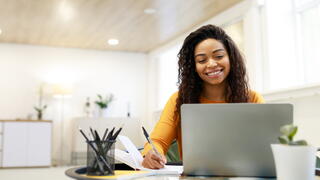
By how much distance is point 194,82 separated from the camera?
164 cm

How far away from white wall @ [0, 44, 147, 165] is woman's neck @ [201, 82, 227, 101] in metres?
5.65

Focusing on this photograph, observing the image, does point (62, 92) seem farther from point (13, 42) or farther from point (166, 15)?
point (166, 15)

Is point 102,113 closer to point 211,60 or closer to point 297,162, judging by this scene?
point 211,60

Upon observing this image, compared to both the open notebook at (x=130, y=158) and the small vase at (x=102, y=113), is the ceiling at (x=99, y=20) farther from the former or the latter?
the open notebook at (x=130, y=158)

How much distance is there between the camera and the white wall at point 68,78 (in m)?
6.56

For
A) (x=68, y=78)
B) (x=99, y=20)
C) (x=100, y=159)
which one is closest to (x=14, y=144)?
(x=68, y=78)

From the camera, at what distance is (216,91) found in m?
1.63

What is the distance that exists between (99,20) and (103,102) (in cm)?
221

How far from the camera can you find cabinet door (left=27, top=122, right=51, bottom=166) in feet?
19.9

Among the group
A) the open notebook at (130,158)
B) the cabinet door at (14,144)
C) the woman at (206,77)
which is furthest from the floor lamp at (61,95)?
the open notebook at (130,158)

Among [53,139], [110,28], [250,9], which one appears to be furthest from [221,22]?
[53,139]

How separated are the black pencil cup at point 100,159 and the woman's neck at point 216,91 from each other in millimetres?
768

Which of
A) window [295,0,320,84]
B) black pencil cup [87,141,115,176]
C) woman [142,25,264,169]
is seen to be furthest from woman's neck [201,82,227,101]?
window [295,0,320,84]

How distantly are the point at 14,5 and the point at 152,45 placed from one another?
2.87 metres
